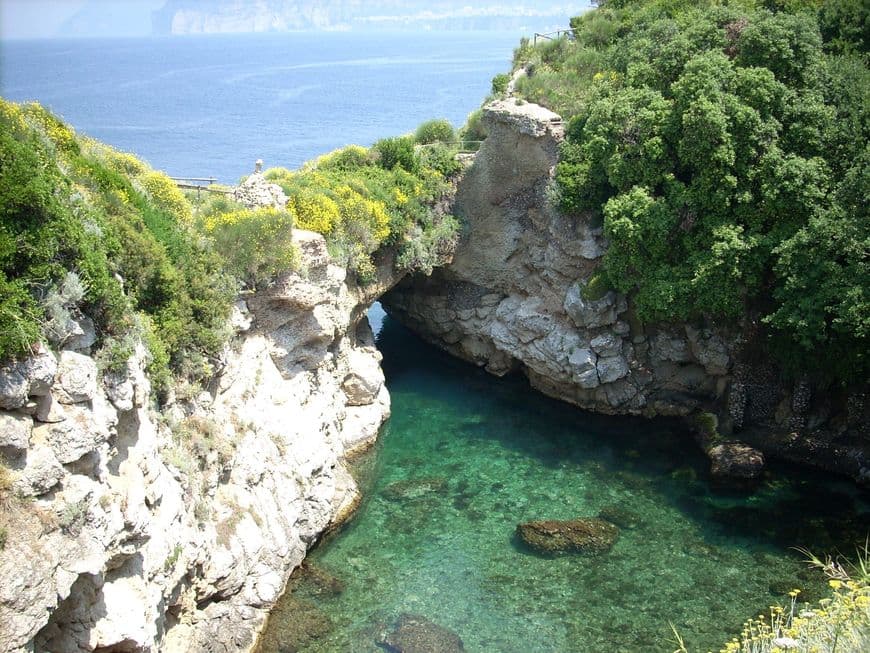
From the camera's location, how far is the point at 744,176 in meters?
23.3

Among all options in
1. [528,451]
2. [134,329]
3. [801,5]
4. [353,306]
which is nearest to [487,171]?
[353,306]

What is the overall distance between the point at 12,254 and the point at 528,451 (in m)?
17.9

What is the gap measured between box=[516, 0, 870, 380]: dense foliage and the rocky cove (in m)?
1.95

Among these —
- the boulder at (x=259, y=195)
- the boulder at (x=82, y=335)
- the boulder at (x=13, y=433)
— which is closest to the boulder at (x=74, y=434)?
the boulder at (x=13, y=433)

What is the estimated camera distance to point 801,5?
28.2 metres

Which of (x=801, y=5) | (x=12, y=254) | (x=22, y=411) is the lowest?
(x=22, y=411)

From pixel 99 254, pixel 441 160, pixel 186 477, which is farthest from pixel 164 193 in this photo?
pixel 441 160

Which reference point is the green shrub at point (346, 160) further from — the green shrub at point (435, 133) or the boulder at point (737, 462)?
the boulder at point (737, 462)

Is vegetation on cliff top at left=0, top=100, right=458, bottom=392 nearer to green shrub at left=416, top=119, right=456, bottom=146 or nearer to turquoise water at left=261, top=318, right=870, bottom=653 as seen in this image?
green shrub at left=416, top=119, right=456, bottom=146

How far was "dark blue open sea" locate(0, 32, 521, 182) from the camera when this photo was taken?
66.4 metres

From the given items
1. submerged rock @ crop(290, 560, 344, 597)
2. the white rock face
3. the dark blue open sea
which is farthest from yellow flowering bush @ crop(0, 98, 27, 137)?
the dark blue open sea

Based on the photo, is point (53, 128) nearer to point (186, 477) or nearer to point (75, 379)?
point (75, 379)

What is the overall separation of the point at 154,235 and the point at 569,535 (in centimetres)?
1358

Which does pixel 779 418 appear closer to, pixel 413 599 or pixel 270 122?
pixel 413 599
